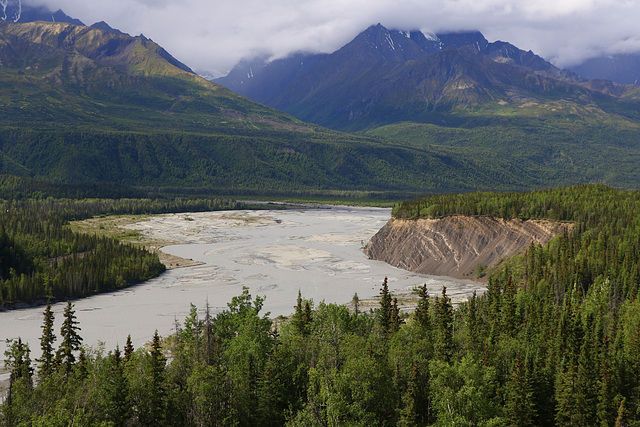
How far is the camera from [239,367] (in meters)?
51.4

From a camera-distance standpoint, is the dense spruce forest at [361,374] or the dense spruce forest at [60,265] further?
the dense spruce forest at [60,265]

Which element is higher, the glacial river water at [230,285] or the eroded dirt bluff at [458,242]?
the eroded dirt bluff at [458,242]

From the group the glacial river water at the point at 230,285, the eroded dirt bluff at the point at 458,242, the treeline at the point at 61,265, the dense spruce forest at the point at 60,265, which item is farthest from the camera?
the eroded dirt bluff at the point at 458,242

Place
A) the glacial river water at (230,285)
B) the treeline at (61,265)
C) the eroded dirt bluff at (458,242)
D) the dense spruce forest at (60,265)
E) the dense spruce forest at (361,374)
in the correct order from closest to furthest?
the dense spruce forest at (361,374) < the glacial river water at (230,285) < the dense spruce forest at (60,265) < the treeline at (61,265) < the eroded dirt bluff at (458,242)

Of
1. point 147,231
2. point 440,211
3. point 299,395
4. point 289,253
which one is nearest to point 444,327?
point 299,395

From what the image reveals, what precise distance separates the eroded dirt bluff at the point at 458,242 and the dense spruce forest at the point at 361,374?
48.9 meters

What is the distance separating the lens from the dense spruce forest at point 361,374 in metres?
46.4

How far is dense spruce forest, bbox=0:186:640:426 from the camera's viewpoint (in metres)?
46.4

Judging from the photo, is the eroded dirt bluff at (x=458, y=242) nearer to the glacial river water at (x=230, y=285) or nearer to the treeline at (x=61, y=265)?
the glacial river water at (x=230, y=285)

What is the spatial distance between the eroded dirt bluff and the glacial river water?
4445mm

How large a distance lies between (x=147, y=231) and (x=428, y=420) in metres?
160

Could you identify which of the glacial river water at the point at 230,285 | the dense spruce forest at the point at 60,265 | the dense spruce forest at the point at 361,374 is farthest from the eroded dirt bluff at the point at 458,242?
the dense spruce forest at the point at 60,265

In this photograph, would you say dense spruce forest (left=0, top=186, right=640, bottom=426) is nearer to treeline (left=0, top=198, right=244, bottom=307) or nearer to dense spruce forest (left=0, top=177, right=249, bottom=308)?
dense spruce forest (left=0, top=177, right=249, bottom=308)

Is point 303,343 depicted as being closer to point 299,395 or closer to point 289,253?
point 299,395
